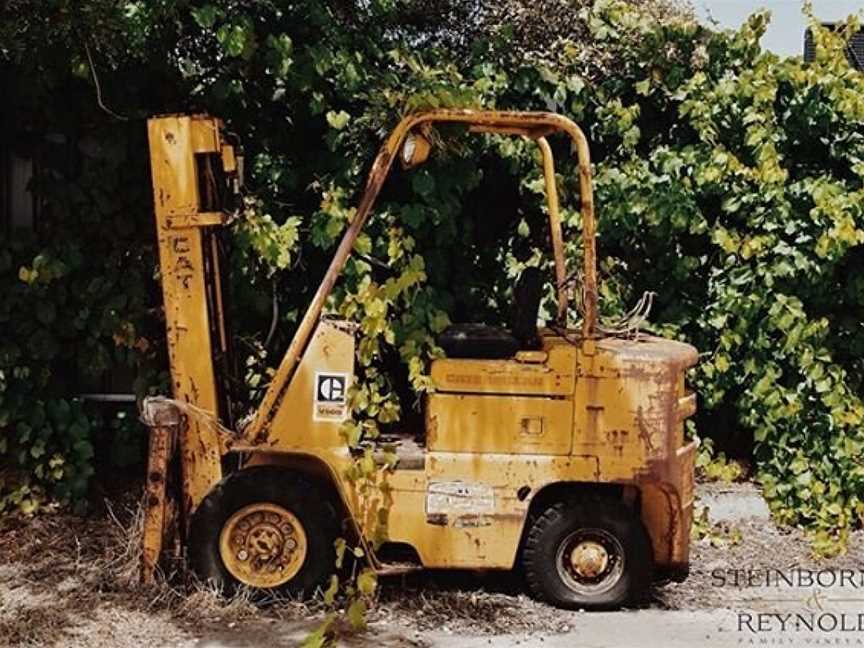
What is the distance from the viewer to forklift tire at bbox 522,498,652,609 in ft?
16.4

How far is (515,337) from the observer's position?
5.06 m

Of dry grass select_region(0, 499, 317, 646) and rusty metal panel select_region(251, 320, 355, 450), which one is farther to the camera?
rusty metal panel select_region(251, 320, 355, 450)

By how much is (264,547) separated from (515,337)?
1.48 meters

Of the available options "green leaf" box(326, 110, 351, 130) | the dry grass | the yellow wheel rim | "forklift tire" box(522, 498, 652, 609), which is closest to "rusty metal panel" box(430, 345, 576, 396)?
"forklift tire" box(522, 498, 652, 609)

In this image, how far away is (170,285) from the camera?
498 centimetres

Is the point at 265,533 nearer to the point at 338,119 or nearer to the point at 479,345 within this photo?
the point at 479,345

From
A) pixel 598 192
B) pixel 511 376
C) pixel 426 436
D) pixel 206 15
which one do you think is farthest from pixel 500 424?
pixel 206 15

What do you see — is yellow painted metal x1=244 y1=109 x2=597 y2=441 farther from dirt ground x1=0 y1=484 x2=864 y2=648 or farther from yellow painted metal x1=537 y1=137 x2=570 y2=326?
dirt ground x1=0 y1=484 x2=864 y2=648

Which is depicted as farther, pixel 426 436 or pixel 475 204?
pixel 475 204

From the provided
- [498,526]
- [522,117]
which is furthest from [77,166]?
[498,526]

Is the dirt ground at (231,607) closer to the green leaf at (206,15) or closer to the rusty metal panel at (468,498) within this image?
the rusty metal panel at (468,498)

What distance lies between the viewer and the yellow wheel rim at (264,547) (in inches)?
194

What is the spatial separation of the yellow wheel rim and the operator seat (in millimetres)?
1067

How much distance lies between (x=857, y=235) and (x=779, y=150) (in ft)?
2.37
